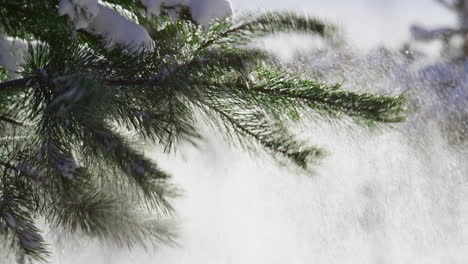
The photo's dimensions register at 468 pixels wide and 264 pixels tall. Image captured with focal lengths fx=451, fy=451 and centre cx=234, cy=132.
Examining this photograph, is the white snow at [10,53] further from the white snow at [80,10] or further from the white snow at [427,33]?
the white snow at [427,33]

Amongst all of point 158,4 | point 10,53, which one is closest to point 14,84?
point 10,53

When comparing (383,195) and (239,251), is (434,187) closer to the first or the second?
(383,195)

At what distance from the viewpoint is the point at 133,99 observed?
84 cm

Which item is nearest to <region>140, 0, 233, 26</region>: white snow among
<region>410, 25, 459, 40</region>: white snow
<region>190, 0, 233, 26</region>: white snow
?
<region>190, 0, 233, 26</region>: white snow

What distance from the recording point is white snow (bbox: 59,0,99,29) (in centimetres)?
87

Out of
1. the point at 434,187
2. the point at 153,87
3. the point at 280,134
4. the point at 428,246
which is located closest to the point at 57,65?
the point at 153,87

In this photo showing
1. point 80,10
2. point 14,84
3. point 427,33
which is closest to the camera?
point 14,84

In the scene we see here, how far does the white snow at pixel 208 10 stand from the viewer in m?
0.93

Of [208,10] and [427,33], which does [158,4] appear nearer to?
[208,10]

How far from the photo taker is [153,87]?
32.7 inches

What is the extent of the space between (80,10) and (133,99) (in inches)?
8.5

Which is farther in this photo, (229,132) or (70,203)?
(229,132)

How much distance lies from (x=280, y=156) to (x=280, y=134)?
0.16 feet

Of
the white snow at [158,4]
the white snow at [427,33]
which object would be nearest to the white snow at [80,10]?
the white snow at [158,4]
